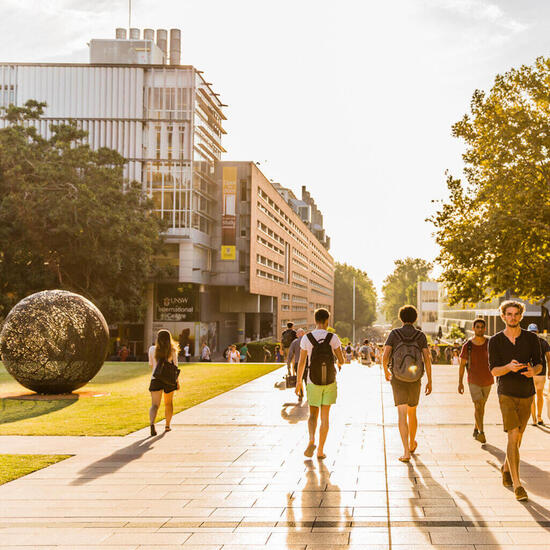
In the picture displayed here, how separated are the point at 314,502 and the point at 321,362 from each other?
2.14m

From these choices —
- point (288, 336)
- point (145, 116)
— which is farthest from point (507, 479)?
point (145, 116)

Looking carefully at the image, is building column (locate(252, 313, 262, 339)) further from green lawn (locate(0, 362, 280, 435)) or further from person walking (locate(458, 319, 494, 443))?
person walking (locate(458, 319, 494, 443))

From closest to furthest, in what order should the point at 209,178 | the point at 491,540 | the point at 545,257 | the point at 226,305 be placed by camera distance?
1. the point at 491,540
2. the point at 545,257
3. the point at 209,178
4. the point at 226,305

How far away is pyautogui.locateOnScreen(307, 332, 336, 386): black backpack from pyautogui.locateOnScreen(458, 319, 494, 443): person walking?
2.22m

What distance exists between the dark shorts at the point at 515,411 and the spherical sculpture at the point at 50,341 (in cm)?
1165

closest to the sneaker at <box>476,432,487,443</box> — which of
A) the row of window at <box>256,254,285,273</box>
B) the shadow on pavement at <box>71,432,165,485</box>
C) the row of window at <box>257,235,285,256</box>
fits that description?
the shadow on pavement at <box>71,432,165,485</box>

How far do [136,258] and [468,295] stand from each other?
65.2ft

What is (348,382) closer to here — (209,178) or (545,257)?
(545,257)

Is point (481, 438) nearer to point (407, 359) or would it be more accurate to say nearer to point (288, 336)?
point (407, 359)

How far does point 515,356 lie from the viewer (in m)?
6.29

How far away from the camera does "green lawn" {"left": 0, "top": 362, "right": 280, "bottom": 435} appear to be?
11211 millimetres

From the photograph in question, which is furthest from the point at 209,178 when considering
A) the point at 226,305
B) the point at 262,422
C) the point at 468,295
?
the point at 262,422

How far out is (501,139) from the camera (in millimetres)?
26969

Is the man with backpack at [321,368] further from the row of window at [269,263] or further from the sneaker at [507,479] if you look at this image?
the row of window at [269,263]
